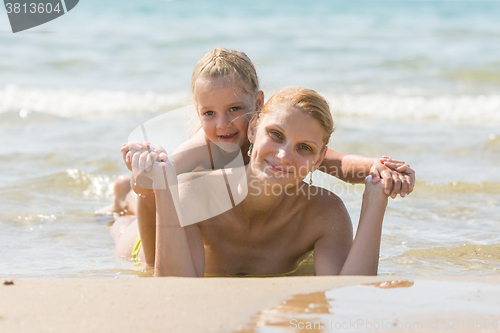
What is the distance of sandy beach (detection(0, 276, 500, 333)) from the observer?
6.72ft

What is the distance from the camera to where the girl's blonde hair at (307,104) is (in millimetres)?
2902

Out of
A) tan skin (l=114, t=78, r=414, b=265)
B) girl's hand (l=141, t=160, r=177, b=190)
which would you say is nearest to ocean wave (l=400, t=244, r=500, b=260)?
tan skin (l=114, t=78, r=414, b=265)

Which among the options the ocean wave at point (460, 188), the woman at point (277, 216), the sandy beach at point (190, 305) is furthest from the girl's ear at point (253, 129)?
the ocean wave at point (460, 188)

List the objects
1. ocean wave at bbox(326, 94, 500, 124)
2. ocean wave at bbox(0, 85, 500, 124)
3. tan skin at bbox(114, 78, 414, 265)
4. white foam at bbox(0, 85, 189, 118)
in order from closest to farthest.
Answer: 1. tan skin at bbox(114, 78, 414, 265)
2. ocean wave at bbox(326, 94, 500, 124)
3. ocean wave at bbox(0, 85, 500, 124)
4. white foam at bbox(0, 85, 189, 118)

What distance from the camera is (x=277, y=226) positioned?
10.6ft

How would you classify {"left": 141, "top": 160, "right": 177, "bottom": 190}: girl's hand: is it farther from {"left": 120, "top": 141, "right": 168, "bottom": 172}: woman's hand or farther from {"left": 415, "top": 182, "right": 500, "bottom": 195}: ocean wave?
{"left": 415, "top": 182, "right": 500, "bottom": 195}: ocean wave

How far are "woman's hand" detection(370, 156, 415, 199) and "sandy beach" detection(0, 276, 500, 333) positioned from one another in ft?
1.77

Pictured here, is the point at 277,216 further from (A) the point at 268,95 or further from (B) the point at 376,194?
(A) the point at 268,95

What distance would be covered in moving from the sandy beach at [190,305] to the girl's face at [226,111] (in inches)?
49.4

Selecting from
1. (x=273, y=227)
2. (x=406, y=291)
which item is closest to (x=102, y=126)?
(x=273, y=227)

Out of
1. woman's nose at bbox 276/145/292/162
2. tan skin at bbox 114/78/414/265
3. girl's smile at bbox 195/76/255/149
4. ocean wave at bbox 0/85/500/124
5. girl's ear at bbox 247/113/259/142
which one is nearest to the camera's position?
woman's nose at bbox 276/145/292/162

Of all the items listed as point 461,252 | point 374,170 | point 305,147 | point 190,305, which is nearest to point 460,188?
point 461,252

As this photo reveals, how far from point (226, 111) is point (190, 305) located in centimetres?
170

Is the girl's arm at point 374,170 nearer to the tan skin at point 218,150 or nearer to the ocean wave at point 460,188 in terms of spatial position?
the tan skin at point 218,150
